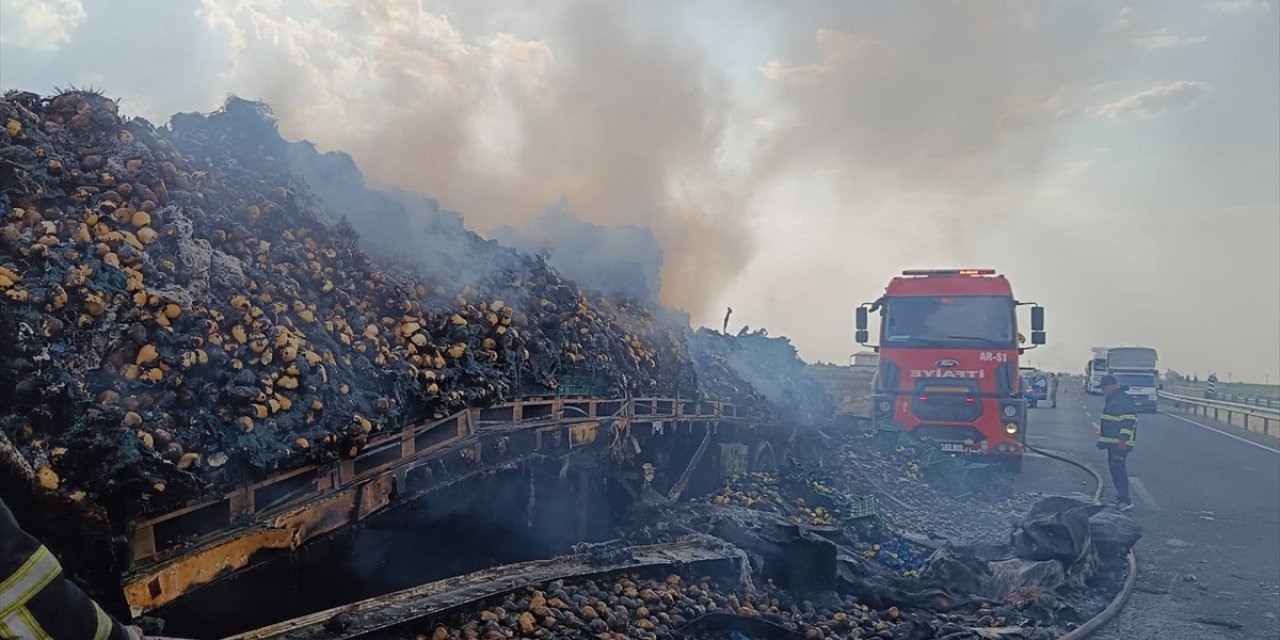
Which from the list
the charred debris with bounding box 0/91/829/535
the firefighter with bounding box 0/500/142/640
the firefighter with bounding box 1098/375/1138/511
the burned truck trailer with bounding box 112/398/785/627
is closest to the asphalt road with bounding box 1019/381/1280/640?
the firefighter with bounding box 1098/375/1138/511

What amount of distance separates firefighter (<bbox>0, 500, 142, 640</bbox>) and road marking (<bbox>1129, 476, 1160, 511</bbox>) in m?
12.6

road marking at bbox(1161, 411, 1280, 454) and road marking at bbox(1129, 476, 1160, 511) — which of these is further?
road marking at bbox(1161, 411, 1280, 454)

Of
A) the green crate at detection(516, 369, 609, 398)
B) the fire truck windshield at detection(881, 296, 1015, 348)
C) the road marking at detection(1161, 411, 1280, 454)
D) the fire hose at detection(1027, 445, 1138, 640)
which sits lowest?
the fire hose at detection(1027, 445, 1138, 640)

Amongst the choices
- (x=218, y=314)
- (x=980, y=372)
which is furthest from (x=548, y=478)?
(x=980, y=372)

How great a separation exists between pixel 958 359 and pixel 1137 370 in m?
28.2

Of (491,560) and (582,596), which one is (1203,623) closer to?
(582,596)

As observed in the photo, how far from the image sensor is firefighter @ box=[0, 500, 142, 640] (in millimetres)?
1966

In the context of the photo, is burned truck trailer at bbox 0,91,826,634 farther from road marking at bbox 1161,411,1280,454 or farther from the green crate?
road marking at bbox 1161,411,1280,454

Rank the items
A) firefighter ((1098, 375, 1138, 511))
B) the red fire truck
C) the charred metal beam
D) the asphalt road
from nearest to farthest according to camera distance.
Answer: the charred metal beam, the asphalt road, firefighter ((1098, 375, 1138, 511)), the red fire truck

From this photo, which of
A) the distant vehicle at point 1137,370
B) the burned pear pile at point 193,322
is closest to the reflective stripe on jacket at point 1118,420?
the burned pear pile at point 193,322

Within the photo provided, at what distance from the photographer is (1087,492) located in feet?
40.7

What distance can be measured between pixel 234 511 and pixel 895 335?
10722 millimetres

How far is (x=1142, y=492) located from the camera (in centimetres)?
1238

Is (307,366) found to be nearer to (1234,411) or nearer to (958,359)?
(958,359)
